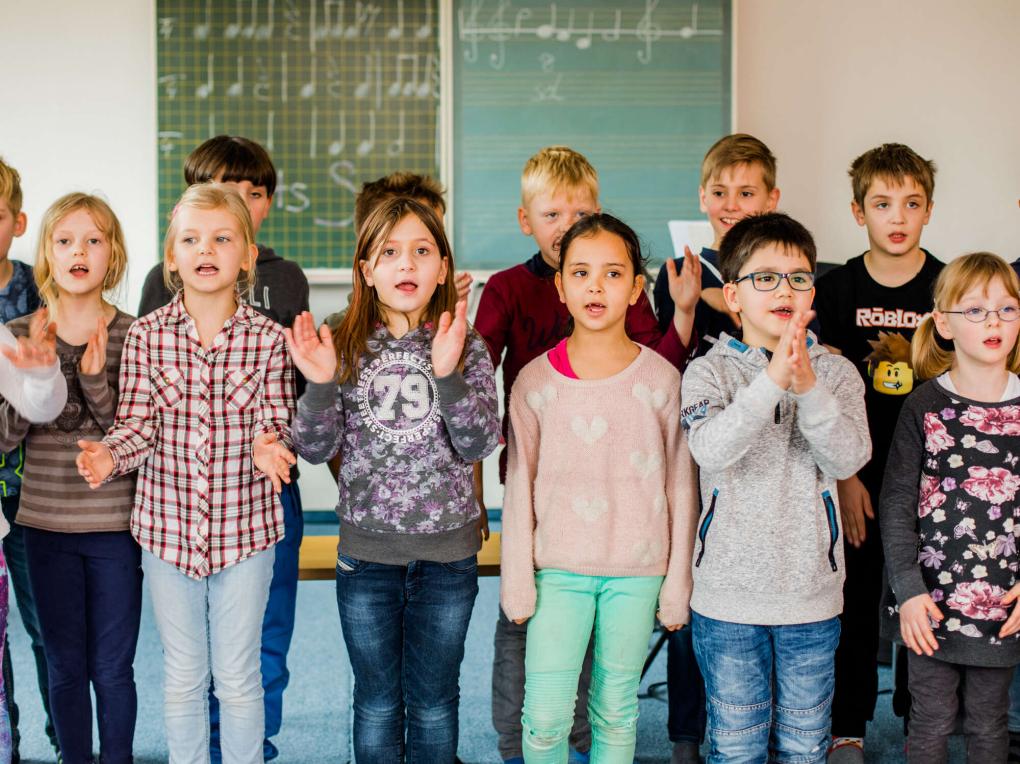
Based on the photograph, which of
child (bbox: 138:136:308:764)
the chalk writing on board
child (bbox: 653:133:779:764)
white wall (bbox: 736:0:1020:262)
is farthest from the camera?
white wall (bbox: 736:0:1020:262)

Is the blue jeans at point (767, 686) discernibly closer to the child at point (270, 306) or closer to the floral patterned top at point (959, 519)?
the floral patterned top at point (959, 519)

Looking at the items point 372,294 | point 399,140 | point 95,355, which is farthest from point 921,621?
point 399,140

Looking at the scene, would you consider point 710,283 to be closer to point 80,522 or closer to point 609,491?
point 609,491

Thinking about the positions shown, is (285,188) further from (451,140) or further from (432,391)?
(432,391)

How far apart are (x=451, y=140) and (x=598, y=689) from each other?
2.66m

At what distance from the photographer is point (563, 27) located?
399 cm

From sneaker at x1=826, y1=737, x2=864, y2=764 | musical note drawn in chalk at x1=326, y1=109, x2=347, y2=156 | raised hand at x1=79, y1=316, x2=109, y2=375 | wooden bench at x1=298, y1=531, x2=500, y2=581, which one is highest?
musical note drawn in chalk at x1=326, y1=109, x2=347, y2=156

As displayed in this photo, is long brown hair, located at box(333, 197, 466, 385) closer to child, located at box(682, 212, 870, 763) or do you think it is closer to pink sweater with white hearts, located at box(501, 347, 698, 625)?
pink sweater with white hearts, located at box(501, 347, 698, 625)

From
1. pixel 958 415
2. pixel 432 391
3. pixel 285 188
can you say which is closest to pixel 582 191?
pixel 432 391

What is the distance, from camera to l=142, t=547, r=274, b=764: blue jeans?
6.02ft

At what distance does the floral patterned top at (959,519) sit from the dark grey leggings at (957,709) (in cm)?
5

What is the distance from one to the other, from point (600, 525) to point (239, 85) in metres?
2.91

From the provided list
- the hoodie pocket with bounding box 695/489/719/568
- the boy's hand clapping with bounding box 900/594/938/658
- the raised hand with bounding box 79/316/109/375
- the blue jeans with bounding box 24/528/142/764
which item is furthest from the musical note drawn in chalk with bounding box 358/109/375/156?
the boy's hand clapping with bounding box 900/594/938/658

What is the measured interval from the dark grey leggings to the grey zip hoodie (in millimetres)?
261
